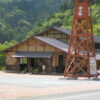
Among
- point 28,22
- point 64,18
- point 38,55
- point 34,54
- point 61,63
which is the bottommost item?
point 61,63

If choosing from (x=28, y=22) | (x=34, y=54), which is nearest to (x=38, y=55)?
(x=34, y=54)

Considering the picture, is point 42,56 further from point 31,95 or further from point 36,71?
point 31,95

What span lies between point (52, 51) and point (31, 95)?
26.2 meters

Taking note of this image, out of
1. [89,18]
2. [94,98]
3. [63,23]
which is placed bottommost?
[94,98]

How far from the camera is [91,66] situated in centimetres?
3428

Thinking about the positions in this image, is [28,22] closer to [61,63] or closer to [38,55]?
[61,63]

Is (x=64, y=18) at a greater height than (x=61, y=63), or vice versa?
(x=64, y=18)

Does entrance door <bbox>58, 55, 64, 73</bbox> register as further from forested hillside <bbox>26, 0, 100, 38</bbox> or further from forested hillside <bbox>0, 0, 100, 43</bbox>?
forested hillside <bbox>26, 0, 100, 38</bbox>

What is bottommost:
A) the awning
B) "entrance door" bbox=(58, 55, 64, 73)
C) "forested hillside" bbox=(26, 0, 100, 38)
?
"entrance door" bbox=(58, 55, 64, 73)

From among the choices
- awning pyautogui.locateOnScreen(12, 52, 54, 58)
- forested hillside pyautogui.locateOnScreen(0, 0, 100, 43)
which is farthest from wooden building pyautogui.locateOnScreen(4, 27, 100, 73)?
forested hillside pyautogui.locateOnScreen(0, 0, 100, 43)

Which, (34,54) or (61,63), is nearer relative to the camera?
(61,63)

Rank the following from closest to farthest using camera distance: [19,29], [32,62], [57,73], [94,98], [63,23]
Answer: [94,98] → [57,73] → [32,62] → [63,23] → [19,29]

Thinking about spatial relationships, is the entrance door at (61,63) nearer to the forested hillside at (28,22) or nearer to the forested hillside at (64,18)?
the forested hillside at (28,22)

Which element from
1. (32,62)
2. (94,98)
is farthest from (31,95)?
(32,62)
